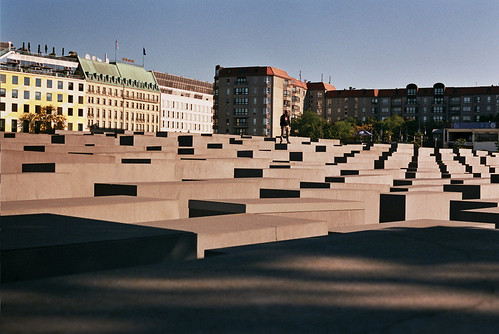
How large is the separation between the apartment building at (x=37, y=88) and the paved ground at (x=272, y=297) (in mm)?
93486

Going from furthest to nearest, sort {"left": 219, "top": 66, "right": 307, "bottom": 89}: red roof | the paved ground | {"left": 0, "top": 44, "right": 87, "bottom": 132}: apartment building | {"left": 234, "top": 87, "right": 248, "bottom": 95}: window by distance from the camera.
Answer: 1. {"left": 234, "top": 87, "right": 248, "bottom": 95}: window
2. {"left": 219, "top": 66, "right": 307, "bottom": 89}: red roof
3. {"left": 0, "top": 44, "right": 87, "bottom": 132}: apartment building
4. the paved ground

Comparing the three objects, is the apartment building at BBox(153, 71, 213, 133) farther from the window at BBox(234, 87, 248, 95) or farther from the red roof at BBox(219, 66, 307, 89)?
the window at BBox(234, 87, 248, 95)

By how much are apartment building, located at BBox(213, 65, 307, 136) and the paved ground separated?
138 metres

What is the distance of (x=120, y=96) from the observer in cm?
13250

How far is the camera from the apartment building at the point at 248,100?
14262 centimetres

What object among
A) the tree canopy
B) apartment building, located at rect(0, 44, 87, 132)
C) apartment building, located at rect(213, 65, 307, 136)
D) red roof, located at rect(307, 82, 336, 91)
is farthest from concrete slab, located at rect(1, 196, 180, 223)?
red roof, located at rect(307, 82, 336, 91)

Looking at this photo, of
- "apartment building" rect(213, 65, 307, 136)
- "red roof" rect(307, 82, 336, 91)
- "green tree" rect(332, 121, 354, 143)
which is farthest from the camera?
"red roof" rect(307, 82, 336, 91)

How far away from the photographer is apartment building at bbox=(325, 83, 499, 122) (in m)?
159

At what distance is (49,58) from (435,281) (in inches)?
4399

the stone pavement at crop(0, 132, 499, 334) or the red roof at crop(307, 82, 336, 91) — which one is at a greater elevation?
the red roof at crop(307, 82, 336, 91)

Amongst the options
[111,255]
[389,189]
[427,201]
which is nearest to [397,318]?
[111,255]

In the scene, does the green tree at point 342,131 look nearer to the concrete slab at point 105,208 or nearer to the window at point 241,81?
the window at point 241,81

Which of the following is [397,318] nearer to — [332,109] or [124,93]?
[124,93]

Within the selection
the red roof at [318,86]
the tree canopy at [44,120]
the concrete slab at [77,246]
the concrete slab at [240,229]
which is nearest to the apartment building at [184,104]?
the red roof at [318,86]
